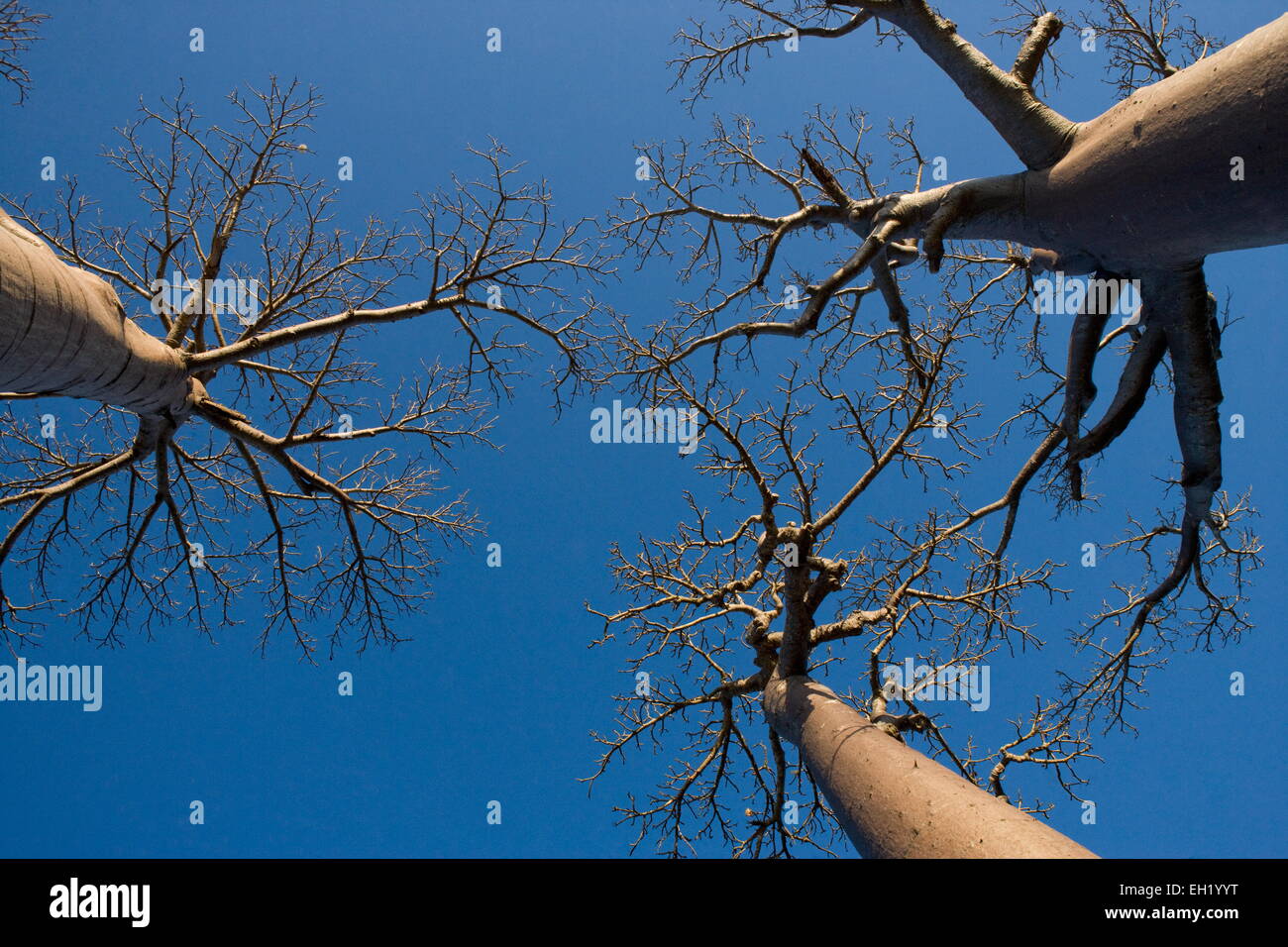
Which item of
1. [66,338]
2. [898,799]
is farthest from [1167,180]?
[66,338]

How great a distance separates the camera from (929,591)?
5.93 m

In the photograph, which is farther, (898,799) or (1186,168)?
(898,799)

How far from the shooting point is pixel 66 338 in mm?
3246

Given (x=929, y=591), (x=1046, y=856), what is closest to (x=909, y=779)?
(x=1046, y=856)

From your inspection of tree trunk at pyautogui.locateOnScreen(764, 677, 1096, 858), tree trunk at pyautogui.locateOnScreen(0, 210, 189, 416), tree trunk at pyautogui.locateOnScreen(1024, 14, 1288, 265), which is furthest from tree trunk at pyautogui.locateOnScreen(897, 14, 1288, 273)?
tree trunk at pyautogui.locateOnScreen(0, 210, 189, 416)

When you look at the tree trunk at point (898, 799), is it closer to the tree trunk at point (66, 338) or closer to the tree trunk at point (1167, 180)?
the tree trunk at point (1167, 180)

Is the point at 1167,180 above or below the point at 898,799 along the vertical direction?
above

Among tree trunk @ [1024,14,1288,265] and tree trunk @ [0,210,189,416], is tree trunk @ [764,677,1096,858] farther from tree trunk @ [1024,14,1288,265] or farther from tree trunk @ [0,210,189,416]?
tree trunk @ [0,210,189,416]

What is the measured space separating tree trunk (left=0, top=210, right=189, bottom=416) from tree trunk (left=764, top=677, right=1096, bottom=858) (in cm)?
445

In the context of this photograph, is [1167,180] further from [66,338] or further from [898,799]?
[66,338]

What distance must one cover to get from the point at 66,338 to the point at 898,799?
4.56 m
